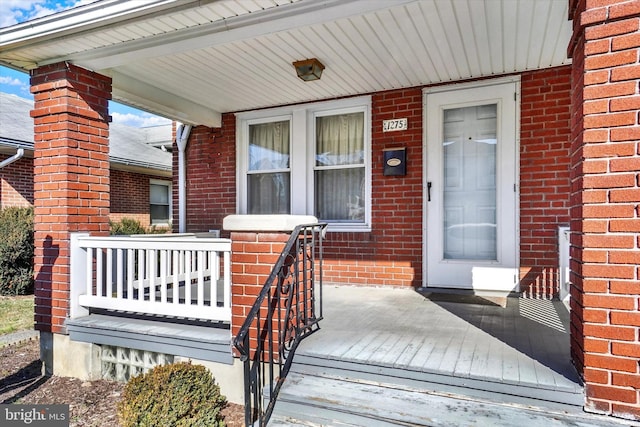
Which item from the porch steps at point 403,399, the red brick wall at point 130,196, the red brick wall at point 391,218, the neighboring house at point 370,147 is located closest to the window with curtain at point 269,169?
the neighboring house at point 370,147

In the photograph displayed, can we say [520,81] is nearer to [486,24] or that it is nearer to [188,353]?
[486,24]

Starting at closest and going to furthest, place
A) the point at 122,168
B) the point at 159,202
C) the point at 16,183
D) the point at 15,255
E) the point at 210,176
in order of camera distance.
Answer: the point at 210,176 → the point at 15,255 → the point at 16,183 → the point at 122,168 → the point at 159,202

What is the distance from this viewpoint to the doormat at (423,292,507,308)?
4.01 meters

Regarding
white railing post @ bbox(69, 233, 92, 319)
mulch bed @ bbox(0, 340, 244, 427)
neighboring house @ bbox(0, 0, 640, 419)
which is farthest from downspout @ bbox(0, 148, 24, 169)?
white railing post @ bbox(69, 233, 92, 319)

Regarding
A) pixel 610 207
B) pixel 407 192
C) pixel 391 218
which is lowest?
pixel 391 218

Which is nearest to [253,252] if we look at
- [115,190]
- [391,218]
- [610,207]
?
[610,207]

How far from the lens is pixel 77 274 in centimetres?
366

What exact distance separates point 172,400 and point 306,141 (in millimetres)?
3650

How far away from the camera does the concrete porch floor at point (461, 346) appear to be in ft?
7.00

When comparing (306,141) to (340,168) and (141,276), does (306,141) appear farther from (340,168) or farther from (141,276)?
(141,276)

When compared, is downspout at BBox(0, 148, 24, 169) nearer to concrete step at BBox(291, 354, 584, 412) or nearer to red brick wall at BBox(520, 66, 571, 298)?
concrete step at BBox(291, 354, 584, 412)

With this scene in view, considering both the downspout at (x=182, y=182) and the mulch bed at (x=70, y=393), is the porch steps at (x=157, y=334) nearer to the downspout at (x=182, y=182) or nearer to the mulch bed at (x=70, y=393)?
the mulch bed at (x=70, y=393)

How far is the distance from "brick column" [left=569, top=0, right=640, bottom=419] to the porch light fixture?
7.88 feet

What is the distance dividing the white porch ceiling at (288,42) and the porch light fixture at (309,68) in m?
0.07
